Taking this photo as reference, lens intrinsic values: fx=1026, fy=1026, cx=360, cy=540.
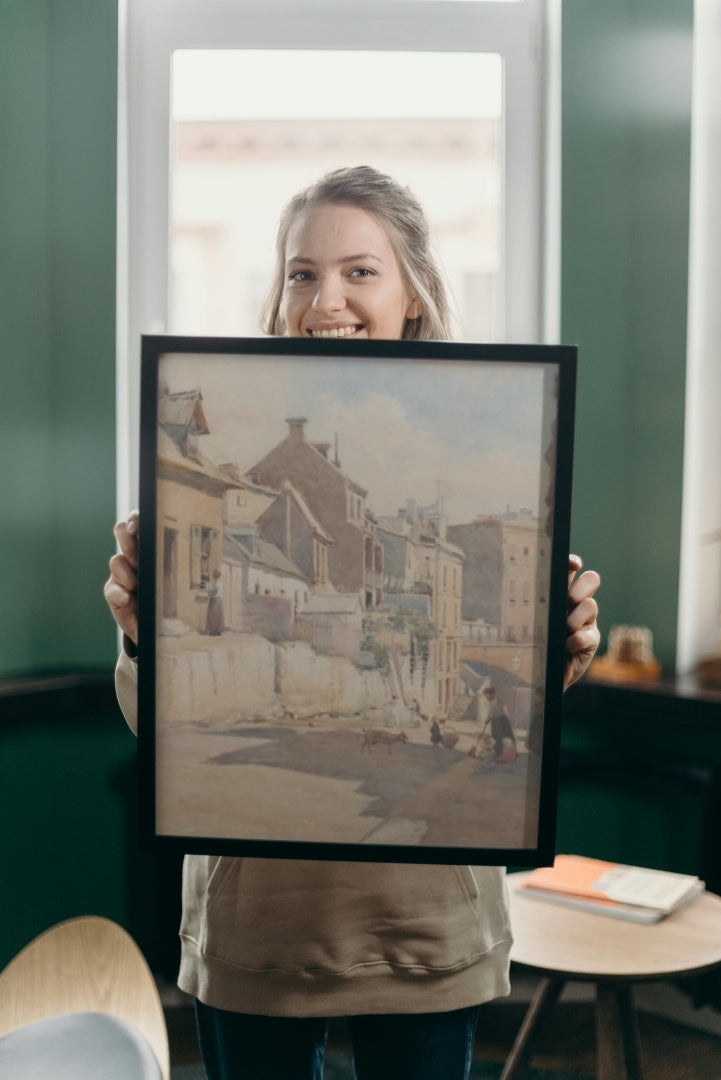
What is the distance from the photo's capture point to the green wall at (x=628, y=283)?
2510 mm

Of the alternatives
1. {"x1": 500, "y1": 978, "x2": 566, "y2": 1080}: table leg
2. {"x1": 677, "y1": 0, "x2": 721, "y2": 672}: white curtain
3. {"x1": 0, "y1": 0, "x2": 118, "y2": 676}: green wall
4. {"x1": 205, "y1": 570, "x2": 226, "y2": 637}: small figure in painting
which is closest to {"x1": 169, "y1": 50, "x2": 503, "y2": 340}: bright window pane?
{"x1": 0, "y1": 0, "x2": 118, "y2": 676}: green wall

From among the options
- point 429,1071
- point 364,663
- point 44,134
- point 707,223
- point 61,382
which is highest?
point 44,134

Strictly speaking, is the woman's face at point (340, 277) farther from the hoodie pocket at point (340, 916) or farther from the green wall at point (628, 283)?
the green wall at point (628, 283)

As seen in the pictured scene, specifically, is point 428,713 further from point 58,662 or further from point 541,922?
point 58,662

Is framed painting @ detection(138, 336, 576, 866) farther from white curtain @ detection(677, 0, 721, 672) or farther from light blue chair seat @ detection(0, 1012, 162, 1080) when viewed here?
white curtain @ detection(677, 0, 721, 672)

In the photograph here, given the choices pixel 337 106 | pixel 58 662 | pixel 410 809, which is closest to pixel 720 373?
pixel 337 106

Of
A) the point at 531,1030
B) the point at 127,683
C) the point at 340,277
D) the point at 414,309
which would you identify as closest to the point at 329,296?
the point at 340,277

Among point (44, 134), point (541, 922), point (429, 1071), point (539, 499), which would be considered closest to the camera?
point (539, 499)

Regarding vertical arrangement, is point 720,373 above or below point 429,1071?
above

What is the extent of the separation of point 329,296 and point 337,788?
1.67 feet

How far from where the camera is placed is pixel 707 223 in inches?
100.0

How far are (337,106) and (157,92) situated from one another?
1.47 feet

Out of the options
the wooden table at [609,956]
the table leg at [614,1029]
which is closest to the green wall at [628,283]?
the wooden table at [609,956]

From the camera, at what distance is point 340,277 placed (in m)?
1.11
